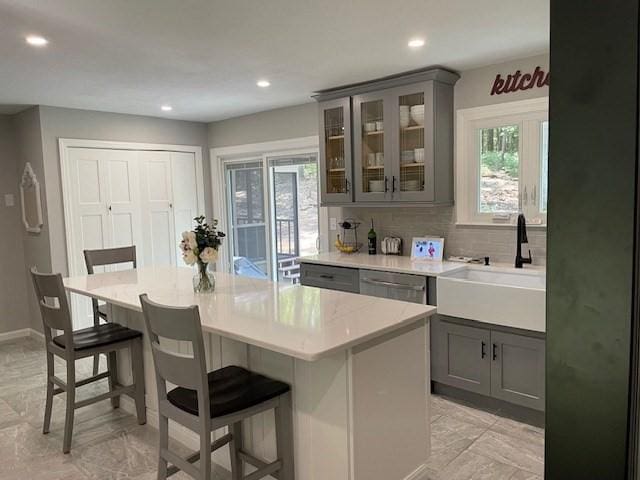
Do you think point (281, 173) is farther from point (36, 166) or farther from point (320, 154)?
point (36, 166)

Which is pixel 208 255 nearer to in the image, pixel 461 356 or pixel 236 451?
pixel 236 451

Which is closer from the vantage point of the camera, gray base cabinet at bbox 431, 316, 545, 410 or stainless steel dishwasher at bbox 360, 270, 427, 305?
gray base cabinet at bbox 431, 316, 545, 410

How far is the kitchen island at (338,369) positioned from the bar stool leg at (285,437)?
0.09 feet

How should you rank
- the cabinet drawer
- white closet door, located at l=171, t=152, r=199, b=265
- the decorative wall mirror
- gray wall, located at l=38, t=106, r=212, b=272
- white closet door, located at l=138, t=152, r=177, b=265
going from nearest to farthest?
the cabinet drawer, gray wall, located at l=38, t=106, r=212, b=272, the decorative wall mirror, white closet door, located at l=138, t=152, r=177, b=265, white closet door, located at l=171, t=152, r=199, b=265

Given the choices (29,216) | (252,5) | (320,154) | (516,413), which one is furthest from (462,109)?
(29,216)

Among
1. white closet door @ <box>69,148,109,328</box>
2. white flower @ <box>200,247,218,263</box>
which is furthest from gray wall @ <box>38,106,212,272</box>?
white flower @ <box>200,247,218,263</box>

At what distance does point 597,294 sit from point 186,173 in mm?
5619

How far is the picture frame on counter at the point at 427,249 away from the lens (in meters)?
3.90

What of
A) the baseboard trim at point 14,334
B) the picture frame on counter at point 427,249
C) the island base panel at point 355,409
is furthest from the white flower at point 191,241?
the baseboard trim at point 14,334

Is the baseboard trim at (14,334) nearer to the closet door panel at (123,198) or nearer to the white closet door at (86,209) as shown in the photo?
the white closet door at (86,209)

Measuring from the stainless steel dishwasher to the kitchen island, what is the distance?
1.05 metres

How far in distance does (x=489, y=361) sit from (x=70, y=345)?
259 cm

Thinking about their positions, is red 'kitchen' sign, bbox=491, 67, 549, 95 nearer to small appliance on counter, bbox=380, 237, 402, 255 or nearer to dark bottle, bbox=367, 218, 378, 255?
small appliance on counter, bbox=380, 237, 402, 255

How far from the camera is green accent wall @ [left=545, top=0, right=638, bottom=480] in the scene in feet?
1.88
